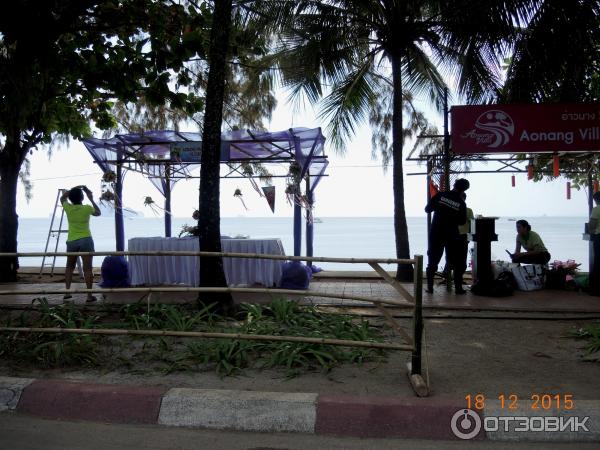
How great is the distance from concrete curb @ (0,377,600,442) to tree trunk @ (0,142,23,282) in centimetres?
811

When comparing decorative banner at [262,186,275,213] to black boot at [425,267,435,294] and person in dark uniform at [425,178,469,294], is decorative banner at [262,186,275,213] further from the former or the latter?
black boot at [425,267,435,294]

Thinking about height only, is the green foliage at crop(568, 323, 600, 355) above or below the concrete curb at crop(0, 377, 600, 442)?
above

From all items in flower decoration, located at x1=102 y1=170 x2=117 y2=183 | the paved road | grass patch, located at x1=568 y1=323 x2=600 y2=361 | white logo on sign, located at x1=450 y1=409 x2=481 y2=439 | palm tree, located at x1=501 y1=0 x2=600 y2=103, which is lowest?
the paved road

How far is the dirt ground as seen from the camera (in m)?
4.04

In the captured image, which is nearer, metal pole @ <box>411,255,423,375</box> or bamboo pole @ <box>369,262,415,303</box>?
metal pole @ <box>411,255,423,375</box>

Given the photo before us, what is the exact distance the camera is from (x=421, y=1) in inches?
410

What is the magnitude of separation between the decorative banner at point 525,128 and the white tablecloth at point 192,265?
12.7 feet

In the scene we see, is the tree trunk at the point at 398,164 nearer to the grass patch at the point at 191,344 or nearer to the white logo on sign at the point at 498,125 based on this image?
the white logo on sign at the point at 498,125

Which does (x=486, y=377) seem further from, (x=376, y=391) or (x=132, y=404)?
(x=132, y=404)

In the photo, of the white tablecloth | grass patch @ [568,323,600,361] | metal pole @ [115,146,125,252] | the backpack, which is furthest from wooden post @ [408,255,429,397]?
metal pole @ [115,146,125,252]

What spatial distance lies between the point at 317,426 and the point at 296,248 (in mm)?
9480

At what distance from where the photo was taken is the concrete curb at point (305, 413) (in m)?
3.48

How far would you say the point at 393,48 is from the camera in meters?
11.2
